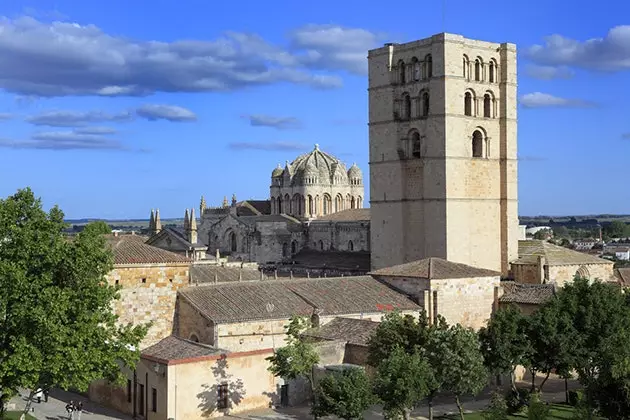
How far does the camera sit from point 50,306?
2691 cm

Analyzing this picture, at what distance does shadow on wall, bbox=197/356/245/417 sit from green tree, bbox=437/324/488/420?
7518 mm

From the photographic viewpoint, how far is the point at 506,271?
54188 mm

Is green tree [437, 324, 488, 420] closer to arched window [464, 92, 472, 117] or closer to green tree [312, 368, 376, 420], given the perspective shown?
green tree [312, 368, 376, 420]

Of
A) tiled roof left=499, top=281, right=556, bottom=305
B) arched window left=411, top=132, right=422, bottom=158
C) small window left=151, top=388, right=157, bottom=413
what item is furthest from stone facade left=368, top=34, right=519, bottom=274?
small window left=151, top=388, right=157, bottom=413

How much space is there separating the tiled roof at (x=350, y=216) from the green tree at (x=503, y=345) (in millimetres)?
31900

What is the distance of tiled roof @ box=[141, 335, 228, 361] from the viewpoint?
32.2 meters

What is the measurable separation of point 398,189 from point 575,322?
2033 centimetres

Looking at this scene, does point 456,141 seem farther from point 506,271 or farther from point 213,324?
point 213,324

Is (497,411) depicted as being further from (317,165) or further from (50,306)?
(317,165)

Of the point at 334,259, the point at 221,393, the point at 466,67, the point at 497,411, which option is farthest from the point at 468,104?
the point at 497,411

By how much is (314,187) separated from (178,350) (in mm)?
44560

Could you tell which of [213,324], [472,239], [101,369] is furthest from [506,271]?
[101,369]

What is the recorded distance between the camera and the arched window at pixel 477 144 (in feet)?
178

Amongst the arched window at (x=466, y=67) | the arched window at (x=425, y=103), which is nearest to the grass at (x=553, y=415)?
the arched window at (x=425, y=103)
